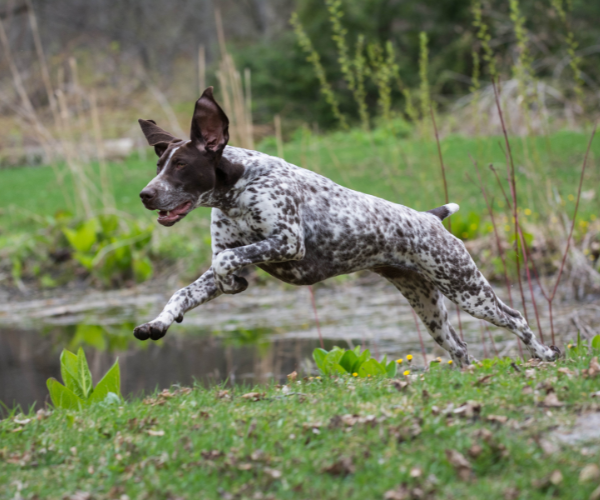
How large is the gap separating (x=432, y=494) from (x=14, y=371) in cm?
573

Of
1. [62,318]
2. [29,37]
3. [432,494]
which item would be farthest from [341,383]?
[29,37]

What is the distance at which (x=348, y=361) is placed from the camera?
520cm

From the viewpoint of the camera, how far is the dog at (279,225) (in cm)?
423

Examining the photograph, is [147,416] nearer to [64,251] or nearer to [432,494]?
[432,494]

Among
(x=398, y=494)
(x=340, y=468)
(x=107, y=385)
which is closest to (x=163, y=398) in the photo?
(x=107, y=385)

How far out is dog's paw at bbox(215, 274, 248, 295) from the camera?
4305mm

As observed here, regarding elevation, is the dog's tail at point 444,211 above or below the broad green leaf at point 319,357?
above

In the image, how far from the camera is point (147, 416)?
4035mm

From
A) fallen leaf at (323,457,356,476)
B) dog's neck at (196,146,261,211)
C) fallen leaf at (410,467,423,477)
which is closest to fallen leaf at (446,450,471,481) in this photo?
fallen leaf at (410,467,423,477)

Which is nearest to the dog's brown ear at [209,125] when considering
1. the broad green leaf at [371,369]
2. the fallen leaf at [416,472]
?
the broad green leaf at [371,369]

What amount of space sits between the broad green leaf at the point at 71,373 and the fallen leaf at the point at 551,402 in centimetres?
296

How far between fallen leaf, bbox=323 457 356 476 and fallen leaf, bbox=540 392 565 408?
1.07 meters

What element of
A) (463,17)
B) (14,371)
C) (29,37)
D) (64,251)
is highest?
(29,37)

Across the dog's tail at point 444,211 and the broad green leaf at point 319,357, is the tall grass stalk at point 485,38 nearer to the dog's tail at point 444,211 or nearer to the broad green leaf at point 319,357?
the dog's tail at point 444,211
